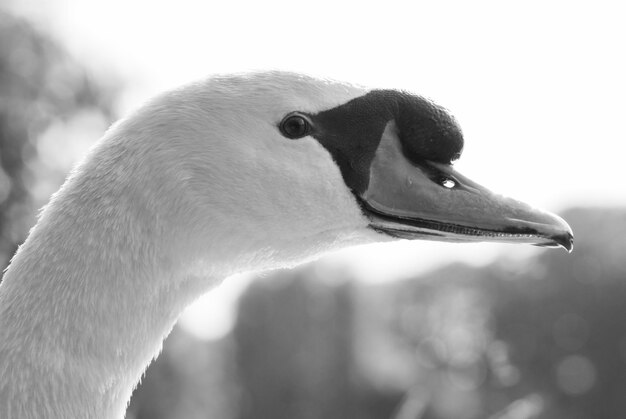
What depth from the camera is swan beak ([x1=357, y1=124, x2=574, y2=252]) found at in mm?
2588

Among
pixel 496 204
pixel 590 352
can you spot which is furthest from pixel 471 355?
pixel 496 204

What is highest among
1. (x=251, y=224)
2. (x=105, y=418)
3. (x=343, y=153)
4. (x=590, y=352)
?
(x=343, y=153)

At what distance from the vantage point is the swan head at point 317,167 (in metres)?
2.50

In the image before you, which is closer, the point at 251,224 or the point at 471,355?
the point at 251,224

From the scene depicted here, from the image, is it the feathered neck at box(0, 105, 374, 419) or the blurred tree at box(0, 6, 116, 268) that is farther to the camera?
the blurred tree at box(0, 6, 116, 268)

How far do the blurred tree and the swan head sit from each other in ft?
36.5

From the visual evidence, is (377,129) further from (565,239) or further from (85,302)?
(85,302)

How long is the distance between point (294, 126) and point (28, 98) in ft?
45.6

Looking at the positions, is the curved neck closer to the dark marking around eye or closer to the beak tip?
the dark marking around eye

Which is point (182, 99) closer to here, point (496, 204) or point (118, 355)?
point (118, 355)

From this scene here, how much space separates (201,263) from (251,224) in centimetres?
20

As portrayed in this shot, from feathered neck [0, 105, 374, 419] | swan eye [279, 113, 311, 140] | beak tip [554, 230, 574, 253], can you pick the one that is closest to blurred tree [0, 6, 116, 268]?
feathered neck [0, 105, 374, 419]

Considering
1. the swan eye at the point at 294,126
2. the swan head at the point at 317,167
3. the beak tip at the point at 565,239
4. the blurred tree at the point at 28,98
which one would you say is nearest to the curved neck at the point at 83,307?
the swan head at the point at 317,167

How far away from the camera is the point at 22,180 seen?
1421cm
